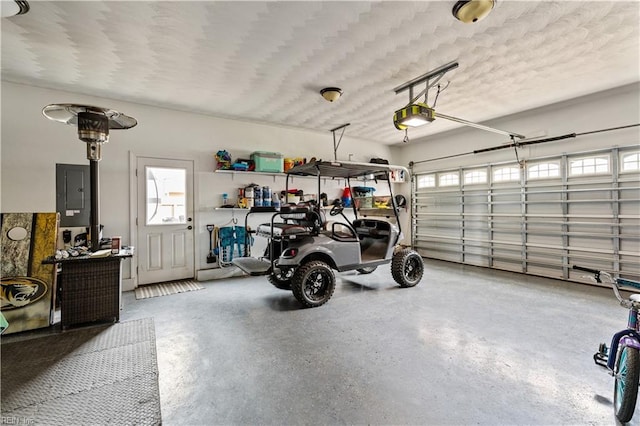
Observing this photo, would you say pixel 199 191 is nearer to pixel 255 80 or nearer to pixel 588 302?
pixel 255 80

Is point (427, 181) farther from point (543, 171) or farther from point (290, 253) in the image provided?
point (290, 253)

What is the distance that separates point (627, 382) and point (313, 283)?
2.88 m

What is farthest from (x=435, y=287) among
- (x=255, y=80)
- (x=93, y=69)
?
(x=93, y=69)

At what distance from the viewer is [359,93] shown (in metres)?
4.51

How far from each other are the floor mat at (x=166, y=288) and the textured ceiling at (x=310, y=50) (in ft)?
10.2

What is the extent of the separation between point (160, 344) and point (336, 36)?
362 cm

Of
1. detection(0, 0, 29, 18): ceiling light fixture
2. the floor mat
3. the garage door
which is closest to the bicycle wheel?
the garage door

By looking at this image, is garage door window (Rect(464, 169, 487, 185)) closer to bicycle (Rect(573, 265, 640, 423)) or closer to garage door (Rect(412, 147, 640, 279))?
garage door (Rect(412, 147, 640, 279))

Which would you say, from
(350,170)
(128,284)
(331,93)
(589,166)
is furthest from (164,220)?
(589,166)

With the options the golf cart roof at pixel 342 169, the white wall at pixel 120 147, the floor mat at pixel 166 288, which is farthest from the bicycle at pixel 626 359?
the white wall at pixel 120 147

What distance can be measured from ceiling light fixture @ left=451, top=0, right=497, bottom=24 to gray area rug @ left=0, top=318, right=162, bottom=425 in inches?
152

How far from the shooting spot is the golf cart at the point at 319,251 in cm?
371

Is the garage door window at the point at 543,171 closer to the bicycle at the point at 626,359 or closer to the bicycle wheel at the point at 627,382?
the bicycle at the point at 626,359

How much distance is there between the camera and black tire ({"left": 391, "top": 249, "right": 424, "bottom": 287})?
455 centimetres
